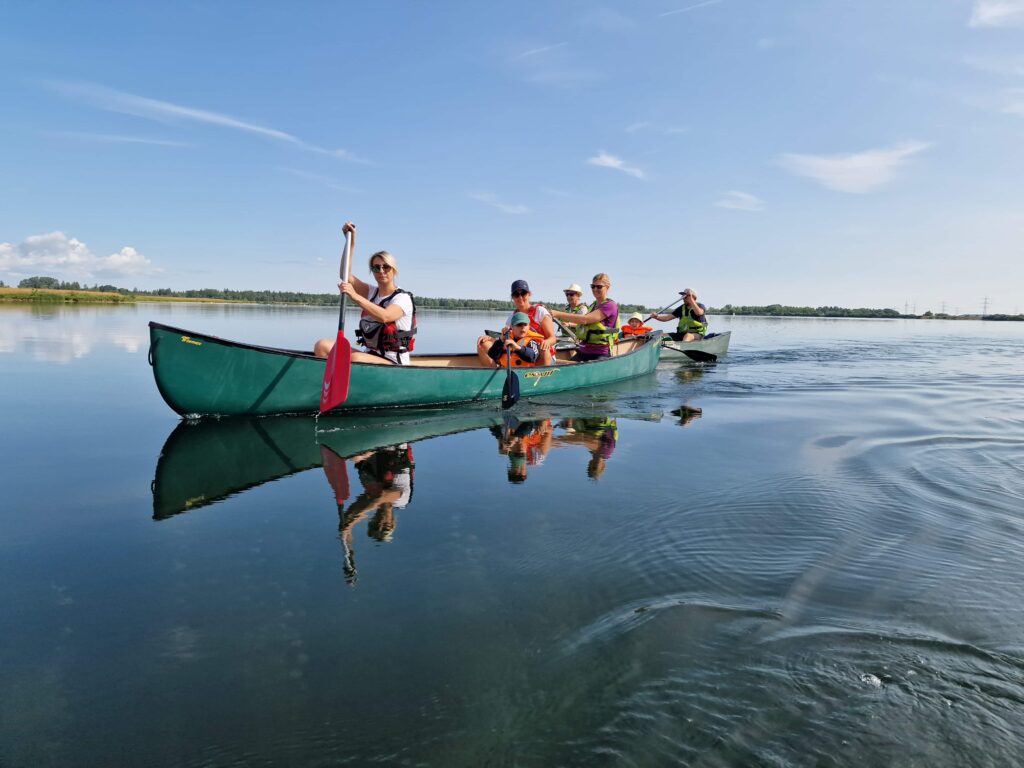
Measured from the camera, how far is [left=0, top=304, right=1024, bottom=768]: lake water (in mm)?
1935

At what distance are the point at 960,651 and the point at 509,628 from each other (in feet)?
6.03

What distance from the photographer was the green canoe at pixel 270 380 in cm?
677

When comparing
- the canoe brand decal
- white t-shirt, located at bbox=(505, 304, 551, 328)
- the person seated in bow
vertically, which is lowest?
the canoe brand decal

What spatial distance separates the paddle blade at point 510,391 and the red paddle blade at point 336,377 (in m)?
2.66

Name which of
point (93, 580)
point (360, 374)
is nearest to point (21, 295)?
point (360, 374)

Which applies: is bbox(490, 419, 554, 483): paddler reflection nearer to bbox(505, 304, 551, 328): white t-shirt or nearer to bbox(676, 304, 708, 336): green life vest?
bbox(505, 304, 551, 328): white t-shirt

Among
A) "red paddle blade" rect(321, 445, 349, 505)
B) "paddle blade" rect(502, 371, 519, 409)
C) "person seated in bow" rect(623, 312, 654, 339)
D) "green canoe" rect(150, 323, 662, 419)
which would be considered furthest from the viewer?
"person seated in bow" rect(623, 312, 654, 339)

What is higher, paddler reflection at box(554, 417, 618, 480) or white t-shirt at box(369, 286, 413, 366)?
white t-shirt at box(369, 286, 413, 366)

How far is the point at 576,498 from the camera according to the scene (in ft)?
15.0

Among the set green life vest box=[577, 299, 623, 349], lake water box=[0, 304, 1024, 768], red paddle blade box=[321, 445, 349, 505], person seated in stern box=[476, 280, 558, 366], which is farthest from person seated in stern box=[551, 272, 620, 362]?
red paddle blade box=[321, 445, 349, 505]

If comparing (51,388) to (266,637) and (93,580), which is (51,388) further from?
(266,637)

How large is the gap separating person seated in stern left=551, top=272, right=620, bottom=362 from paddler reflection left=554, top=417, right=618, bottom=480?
3.33 metres

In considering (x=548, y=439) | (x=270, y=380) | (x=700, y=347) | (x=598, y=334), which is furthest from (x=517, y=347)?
(x=700, y=347)

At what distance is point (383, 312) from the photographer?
23.5ft
